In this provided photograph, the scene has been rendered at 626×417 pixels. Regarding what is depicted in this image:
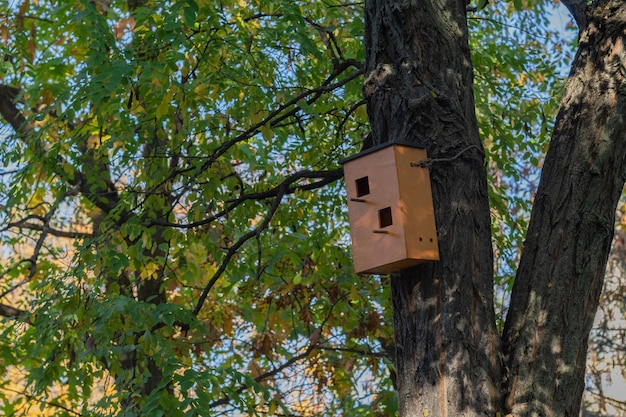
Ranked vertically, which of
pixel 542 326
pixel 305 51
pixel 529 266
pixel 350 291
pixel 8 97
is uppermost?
pixel 8 97

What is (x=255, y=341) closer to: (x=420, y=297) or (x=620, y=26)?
(x=420, y=297)

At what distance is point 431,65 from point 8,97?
519 cm

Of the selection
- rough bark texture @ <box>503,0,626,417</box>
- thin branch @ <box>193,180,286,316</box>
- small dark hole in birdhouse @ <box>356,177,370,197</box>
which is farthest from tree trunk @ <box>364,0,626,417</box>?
thin branch @ <box>193,180,286,316</box>

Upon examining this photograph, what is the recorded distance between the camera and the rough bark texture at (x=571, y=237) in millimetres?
2881

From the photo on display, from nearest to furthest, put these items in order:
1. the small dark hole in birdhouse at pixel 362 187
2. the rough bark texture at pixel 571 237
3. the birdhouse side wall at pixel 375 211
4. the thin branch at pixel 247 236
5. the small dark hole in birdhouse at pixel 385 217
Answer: the rough bark texture at pixel 571 237 < the birdhouse side wall at pixel 375 211 < the small dark hole in birdhouse at pixel 385 217 < the small dark hole in birdhouse at pixel 362 187 < the thin branch at pixel 247 236

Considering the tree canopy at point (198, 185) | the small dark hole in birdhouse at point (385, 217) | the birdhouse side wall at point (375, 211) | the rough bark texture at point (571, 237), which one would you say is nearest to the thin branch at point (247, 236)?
the tree canopy at point (198, 185)

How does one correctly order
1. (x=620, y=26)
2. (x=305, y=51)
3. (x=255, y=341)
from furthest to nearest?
1. (x=255, y=341)
2. (x=305, y=51)
3. (x=620, y=26)

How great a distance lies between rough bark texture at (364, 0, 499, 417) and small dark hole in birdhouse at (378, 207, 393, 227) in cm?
20

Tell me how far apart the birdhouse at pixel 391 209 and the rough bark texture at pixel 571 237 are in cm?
37

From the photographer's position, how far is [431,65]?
3.30 m

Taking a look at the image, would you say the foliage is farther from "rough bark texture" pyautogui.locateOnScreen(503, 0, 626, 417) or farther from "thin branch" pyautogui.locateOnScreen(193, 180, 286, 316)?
"rough bark texture" pyautogui.locateOnScreen(503, 0, 626, 417)

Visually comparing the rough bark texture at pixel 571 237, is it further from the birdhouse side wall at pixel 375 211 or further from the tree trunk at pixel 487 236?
the birdhouse side wall at pixel 375 211

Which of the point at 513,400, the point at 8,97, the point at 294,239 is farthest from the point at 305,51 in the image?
the point at 8,97

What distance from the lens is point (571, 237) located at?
2973 mm
